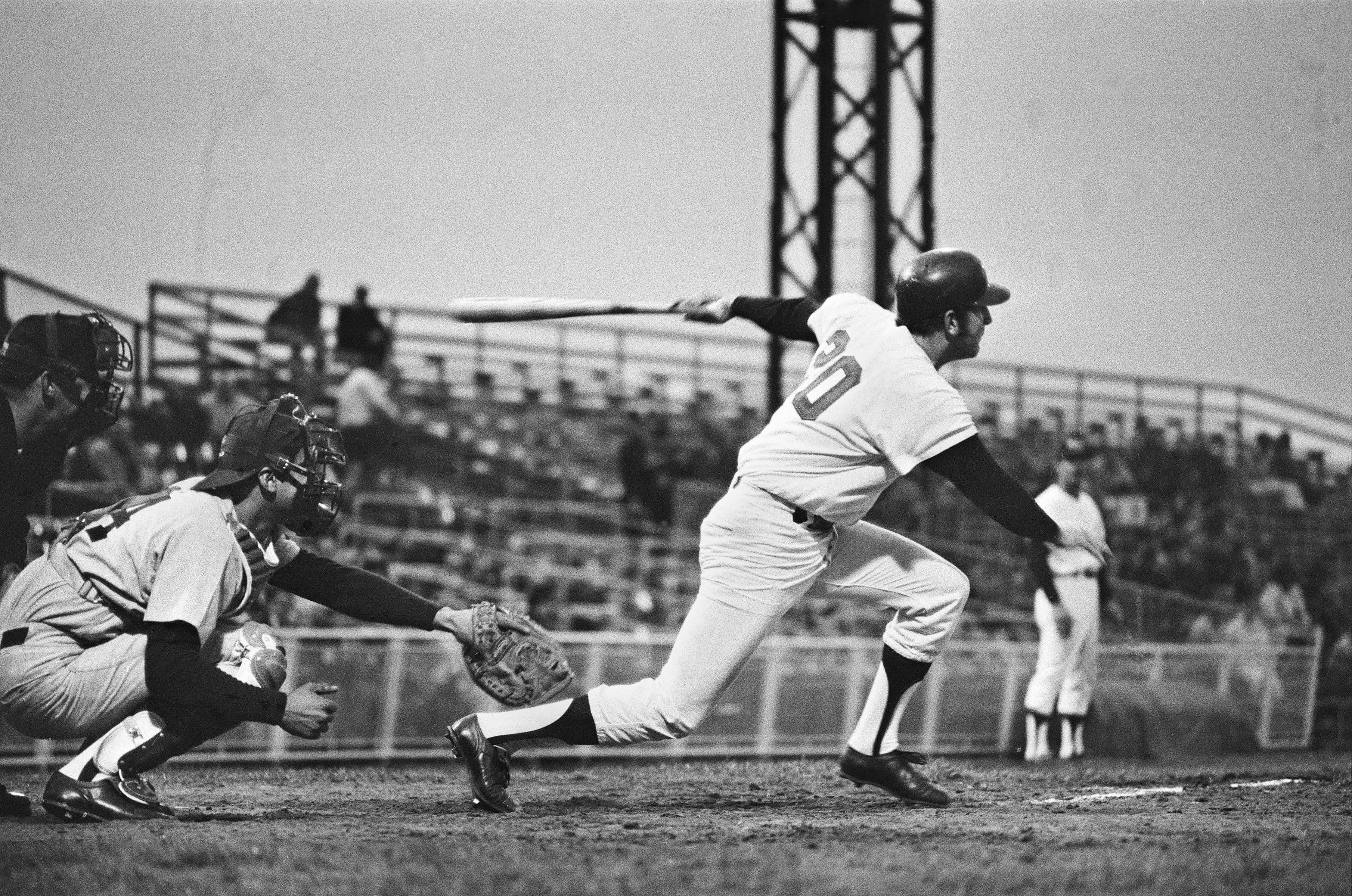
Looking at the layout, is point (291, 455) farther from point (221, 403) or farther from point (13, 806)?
point (221, 403)

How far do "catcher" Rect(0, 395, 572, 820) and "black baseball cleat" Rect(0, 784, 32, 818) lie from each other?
23 centimetres

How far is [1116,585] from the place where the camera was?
1653 centimetres

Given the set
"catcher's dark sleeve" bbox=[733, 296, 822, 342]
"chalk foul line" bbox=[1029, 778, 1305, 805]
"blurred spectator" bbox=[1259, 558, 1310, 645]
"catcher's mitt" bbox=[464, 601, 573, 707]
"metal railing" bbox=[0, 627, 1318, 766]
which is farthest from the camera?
"blurred spectator" bbox=[1259, 558, 1310, 645]

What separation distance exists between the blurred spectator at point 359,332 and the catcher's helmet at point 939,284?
10.9m

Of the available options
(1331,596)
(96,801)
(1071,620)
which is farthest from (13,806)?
(1331,596)

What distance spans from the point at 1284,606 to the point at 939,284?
13885 millimetres

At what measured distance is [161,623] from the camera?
480 centimetres

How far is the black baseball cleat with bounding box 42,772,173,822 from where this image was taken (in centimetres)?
515

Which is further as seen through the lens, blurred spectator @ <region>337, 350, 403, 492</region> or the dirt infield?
blurred spectator @ <region>337, 350, 403, 492</region>

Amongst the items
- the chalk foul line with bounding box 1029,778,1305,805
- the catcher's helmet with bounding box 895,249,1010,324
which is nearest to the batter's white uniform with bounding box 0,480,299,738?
the catcher's helmet with bounding box 895,249,1010,324

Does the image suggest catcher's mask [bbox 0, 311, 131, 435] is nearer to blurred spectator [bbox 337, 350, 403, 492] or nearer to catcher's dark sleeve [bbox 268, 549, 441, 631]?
catcher's dark sleeve [bbox 268, 549, 441, 631]

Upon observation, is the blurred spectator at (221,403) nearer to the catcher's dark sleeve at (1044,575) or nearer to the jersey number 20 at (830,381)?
the catcher's dark sleeve at (1044,575)

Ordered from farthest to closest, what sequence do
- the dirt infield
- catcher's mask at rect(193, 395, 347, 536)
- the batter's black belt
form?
1. the batter's black belt
2. catcher's mask at rect(193, 395, 347, 536)
3. the dirt infield

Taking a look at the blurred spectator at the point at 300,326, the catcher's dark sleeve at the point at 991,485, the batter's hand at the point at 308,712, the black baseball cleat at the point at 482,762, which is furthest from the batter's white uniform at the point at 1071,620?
the blurred spectator at the point at 300,326
